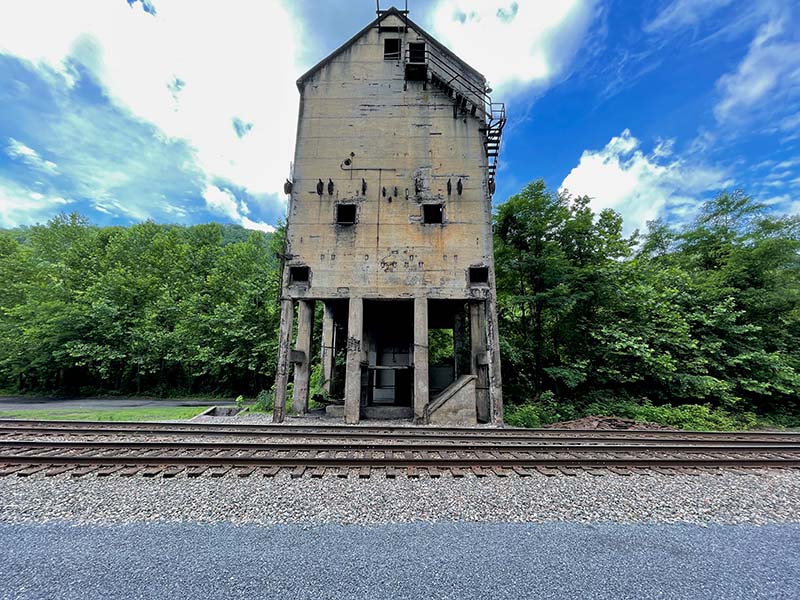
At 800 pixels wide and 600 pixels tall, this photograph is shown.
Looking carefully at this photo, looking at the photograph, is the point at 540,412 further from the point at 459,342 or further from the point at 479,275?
the point at 479,275

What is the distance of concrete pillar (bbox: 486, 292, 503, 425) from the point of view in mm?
10703

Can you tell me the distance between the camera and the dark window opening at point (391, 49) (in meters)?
13.5

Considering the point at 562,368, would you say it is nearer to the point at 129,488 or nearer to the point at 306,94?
the point at 129,488

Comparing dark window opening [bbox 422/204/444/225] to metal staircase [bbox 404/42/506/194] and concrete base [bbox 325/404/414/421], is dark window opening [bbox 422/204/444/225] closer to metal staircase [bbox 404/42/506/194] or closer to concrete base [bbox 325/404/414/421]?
metal staircase [bbox 404/42/506/194]

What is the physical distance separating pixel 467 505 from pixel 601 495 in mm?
2327

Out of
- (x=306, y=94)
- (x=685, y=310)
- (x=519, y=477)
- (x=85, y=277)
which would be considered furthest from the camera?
(x=85, y=277)

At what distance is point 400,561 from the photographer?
3.08 metres

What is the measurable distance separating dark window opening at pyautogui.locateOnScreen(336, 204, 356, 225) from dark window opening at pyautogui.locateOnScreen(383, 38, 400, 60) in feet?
23.5

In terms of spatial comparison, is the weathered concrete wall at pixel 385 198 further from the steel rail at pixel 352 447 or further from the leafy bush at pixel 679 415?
the leafy bush at pixel 679 415

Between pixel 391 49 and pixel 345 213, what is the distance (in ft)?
26.6


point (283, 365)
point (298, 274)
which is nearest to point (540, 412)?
point (283, 365)

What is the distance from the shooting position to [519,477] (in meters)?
5.55

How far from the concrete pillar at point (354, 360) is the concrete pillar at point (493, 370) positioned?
15.7 feet

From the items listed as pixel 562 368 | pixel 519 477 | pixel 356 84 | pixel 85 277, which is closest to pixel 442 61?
pixel 356 84
